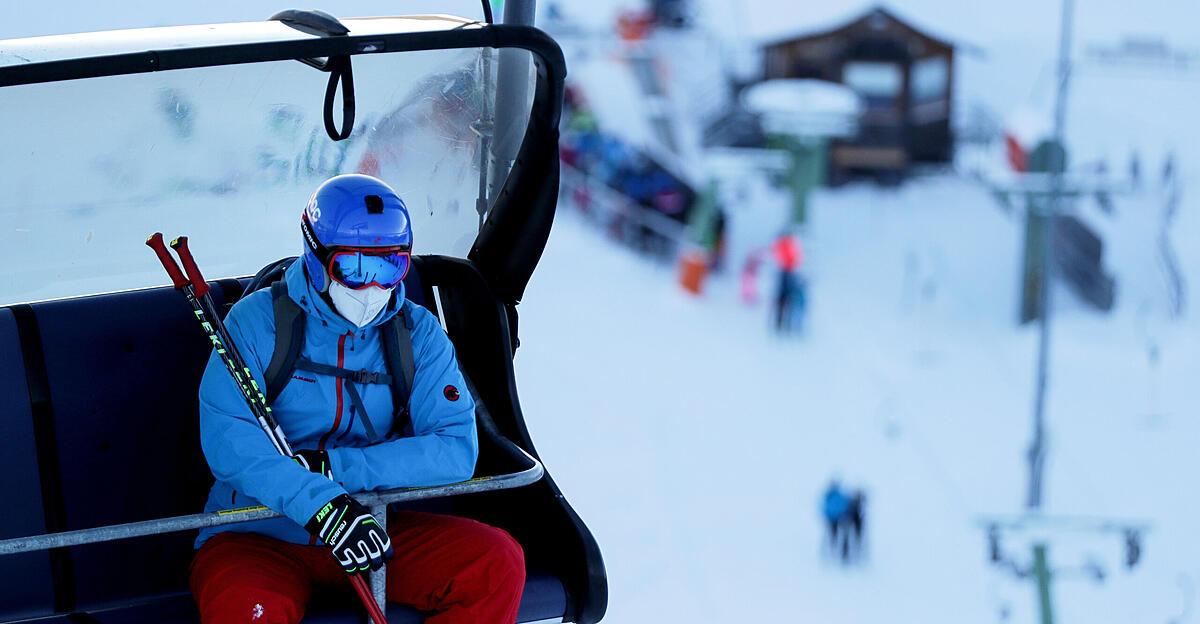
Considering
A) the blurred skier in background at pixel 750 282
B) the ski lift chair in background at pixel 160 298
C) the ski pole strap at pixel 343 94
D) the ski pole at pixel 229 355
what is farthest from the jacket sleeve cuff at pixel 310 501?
the blurred skier in background at pixel 750 282

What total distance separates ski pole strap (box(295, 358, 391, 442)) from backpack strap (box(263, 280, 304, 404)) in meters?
0.02

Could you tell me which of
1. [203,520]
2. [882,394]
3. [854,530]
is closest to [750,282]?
[882,394]

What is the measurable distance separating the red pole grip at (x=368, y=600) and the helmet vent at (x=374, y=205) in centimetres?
58

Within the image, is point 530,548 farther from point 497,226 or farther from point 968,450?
point 968,450

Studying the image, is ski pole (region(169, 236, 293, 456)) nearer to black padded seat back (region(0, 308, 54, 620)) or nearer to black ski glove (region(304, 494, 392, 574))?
black ski glove (region(304, 494, 392, 574))

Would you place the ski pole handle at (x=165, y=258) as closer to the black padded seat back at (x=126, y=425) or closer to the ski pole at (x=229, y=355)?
the ski pole at (x=229, y=355)

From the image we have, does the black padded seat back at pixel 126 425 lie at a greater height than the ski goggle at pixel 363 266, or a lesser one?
lesser

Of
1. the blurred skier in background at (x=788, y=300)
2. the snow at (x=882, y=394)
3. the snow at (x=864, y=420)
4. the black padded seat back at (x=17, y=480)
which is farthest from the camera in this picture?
the blurred skier in background at (x=788, y=300)

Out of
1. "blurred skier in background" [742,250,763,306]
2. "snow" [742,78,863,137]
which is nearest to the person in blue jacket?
"blurred skier in background" [742,250,763,306]

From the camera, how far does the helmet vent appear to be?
2.39 metres

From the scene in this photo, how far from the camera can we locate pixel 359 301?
7.86 feet

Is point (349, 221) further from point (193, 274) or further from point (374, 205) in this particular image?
point (193, 274)

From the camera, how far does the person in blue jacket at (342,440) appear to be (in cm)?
230

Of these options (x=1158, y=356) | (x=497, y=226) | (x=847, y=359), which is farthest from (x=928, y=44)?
(x=497, y=226)
